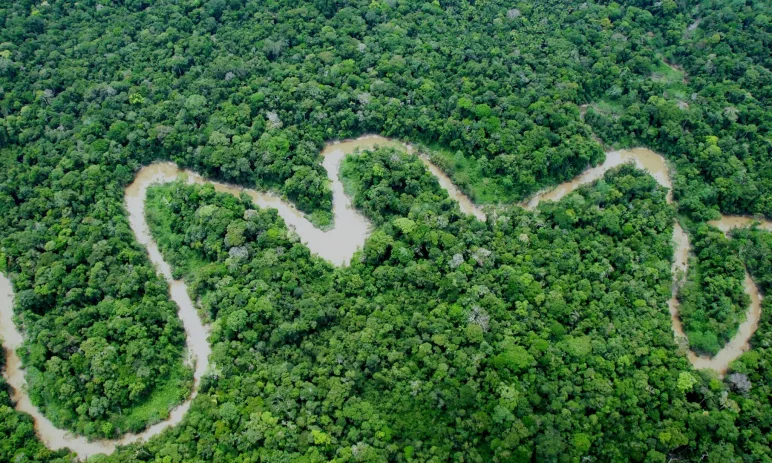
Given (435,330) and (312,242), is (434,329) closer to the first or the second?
(435,330)

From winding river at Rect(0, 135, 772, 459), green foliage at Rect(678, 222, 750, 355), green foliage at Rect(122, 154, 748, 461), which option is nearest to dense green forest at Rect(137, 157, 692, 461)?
green foliage at Rect(122, 154, 748, 461)

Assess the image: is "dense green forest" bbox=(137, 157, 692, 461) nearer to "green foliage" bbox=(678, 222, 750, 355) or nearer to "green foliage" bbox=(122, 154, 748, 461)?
"green foliage" bbox=(122, 154, 748, 461)

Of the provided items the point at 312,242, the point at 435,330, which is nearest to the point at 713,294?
the point at 435,330

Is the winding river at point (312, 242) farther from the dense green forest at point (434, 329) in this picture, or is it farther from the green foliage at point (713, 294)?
the dense green forest at point (434, 329)

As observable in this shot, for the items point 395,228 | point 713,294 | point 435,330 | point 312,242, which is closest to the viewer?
point 435,330

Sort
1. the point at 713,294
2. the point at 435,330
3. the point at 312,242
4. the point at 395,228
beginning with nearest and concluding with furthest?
1. the point at 435,330
2. the point at 713,294
3. the point at 395,228
4. the point at 312,242

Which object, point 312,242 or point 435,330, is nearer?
point 435,330

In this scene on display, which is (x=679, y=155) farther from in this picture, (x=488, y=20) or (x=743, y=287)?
(x=488, y=20)
